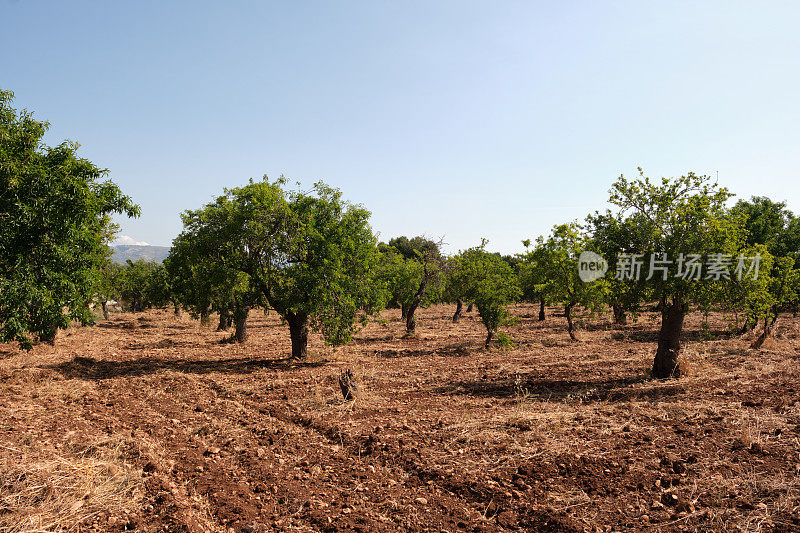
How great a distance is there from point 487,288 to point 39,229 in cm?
1688

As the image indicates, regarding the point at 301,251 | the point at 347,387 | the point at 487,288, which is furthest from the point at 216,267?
the point at 487,288

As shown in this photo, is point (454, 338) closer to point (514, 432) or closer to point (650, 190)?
point (650, 190)

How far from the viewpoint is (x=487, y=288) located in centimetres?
2019

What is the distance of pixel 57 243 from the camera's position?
1188 centimetres

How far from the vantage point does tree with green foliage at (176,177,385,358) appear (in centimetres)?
1538

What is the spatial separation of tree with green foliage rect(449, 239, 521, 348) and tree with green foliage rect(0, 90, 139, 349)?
616 inches

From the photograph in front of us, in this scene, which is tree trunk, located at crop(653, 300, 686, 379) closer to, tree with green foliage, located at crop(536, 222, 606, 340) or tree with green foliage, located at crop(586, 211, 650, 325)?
tree with green foliage, located at crop(586, 211, 650, 325)

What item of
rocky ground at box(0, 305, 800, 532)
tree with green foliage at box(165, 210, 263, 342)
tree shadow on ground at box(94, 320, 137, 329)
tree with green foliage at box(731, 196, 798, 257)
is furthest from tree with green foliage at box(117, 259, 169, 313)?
tree with green foliage at box(731, 196, 798, 257)

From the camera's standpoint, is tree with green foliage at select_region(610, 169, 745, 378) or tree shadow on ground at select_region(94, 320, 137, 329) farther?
tree shadow on ground at select_region(94, 320, 137, 329)

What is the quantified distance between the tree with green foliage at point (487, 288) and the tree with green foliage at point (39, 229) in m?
15.6

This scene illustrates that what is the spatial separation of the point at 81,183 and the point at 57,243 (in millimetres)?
1878
